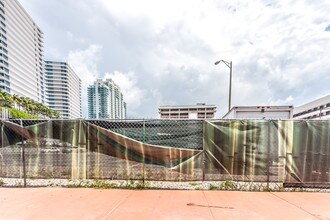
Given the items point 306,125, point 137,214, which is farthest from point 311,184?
point 137,214

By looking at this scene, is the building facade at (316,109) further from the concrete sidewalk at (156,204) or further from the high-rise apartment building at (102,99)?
the high-rise apartment building at (102,99)

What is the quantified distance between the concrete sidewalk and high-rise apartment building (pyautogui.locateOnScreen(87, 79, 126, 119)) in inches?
5341

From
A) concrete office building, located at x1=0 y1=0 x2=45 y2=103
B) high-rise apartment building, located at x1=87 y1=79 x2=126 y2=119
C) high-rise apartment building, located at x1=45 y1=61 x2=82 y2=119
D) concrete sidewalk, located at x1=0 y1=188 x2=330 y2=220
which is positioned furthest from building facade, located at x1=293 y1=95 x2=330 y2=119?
high-rise apartment building, located at x1=45 y1=61 x2=82 y2=119

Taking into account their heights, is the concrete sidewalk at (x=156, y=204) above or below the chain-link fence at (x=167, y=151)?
below

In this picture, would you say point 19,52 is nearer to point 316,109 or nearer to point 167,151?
point 167,151

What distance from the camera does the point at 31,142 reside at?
5293 millimetres

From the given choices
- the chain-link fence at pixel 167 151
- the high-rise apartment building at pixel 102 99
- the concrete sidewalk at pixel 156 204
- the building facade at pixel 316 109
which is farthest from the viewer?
the high-rise apartment building at pixel 102 99

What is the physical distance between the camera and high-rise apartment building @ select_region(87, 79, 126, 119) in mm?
138625

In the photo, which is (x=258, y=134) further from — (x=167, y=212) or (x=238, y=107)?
(x=167, y=212)

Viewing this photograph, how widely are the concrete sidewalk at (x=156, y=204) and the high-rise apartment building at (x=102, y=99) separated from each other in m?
136

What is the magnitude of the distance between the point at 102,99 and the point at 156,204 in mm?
143845

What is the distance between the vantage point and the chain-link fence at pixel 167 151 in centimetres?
499

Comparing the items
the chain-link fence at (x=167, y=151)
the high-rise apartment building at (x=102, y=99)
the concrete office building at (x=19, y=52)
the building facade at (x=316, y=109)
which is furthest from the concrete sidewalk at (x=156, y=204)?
the high-rise apartment building at (x=102, y=99)

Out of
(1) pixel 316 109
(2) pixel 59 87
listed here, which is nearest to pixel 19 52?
(2) pixel 59 87
